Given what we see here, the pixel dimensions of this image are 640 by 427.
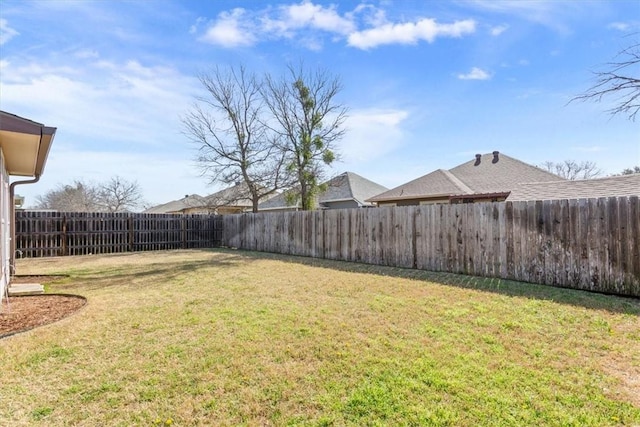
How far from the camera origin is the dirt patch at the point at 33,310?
423 cm

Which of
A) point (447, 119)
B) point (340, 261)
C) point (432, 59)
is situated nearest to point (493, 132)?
point (447, 119)

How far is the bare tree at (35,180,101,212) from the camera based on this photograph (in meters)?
33.8

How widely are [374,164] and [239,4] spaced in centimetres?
1670

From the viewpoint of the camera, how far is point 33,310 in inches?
193

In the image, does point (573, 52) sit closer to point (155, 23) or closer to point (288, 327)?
point (288, 327)

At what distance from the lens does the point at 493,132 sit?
18703 millimetres

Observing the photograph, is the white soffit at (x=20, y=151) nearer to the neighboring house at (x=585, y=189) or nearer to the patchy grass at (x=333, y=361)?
the patchy grass at (x=333, y=361)

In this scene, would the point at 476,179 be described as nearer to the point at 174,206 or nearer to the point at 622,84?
the point at 622,84

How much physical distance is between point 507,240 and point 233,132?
1535 centimetres

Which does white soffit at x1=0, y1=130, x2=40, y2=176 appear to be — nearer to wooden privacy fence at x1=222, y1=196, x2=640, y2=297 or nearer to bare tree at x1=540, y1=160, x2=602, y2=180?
wooden privacy fence at x1=222, y1=196, x2=640, y2=297

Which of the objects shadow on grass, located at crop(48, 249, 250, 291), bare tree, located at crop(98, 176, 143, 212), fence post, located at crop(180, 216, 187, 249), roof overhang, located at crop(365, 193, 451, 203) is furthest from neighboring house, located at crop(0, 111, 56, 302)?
bare tree, located at crop(98, 176, 143, 212)

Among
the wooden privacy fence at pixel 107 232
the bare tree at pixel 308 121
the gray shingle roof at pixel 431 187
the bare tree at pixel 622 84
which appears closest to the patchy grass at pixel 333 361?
the bare tree at pixel 622 84

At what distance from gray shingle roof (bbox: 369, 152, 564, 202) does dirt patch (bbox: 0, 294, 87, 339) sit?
1549cm

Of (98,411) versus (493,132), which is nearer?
(98,411)
